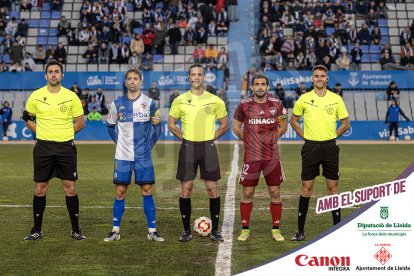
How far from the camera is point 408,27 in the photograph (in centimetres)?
3712

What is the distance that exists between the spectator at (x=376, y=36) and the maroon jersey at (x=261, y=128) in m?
28.0

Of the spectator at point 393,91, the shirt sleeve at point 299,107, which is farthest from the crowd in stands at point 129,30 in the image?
the shirt sleeve at point 299,107

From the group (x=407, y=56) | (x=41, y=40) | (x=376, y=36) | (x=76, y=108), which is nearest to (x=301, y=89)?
(x=407, y=56)

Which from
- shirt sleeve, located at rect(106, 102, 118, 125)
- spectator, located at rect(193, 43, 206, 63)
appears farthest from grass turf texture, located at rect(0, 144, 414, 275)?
spectator, located at rect(193, 43, 206, 63)

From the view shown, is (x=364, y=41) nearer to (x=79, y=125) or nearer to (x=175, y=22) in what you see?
(x=175, y=22)

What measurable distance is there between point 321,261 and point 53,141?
4.89m

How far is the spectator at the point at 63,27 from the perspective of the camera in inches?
1460

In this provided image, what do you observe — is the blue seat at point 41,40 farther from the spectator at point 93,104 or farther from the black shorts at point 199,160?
the black shorts at point 199,160

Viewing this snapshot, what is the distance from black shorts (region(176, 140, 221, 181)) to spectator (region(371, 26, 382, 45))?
28.4m

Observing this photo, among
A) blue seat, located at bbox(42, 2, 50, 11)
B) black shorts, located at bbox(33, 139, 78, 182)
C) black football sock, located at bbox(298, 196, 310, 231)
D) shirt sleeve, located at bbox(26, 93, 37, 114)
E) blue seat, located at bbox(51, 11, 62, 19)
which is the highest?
blue seat, located at bbox(42, 2, 50, 11)

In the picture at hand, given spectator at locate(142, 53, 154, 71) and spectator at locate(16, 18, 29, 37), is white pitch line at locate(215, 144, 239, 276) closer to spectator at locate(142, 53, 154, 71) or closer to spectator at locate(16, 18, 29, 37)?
spectator at locate(142, 53, 154, 71)

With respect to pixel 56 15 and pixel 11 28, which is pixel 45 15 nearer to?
pixel 56 15

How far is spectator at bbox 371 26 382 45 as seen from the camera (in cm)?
3638

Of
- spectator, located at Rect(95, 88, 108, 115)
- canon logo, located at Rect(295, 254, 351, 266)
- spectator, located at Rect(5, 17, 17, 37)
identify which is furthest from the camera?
spectator, located at Rect(5, 17, 17, 37)
